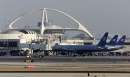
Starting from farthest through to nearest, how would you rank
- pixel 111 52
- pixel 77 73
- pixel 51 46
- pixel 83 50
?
pixel 51 46 → pixel 111 52 → pixel 83 50 → pixel 77 73

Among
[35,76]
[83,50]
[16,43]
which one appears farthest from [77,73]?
[16,43]

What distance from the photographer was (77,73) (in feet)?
168

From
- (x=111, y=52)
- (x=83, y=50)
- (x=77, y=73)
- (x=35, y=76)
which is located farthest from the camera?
(x=111, y=52)

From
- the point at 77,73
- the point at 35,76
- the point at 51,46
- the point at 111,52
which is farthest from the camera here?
the point at 51,46

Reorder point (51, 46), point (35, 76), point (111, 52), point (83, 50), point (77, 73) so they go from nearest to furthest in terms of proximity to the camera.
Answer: point (35, 76) → point (77, 73) → point (83, 50) → point (111, 52) → point (51, 46)

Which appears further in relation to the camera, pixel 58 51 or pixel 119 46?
pixel 119 46

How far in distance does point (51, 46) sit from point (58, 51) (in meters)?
18.9

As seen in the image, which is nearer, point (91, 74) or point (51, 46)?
point (91, 74)

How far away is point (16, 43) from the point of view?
18600 centimetres

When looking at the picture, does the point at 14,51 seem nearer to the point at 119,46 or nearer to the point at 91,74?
the point at 119,46

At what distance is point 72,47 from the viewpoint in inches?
6501

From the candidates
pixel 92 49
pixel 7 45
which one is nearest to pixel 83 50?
pixel 92 49

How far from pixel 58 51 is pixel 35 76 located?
11882 cm

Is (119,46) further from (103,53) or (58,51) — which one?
(58,51)
